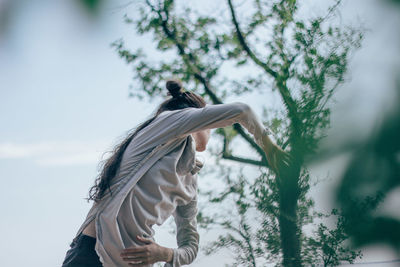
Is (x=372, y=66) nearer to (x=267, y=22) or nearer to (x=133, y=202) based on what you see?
(x=133, y=202)

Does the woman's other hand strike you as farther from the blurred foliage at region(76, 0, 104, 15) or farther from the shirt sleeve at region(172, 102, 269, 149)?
the blurred foliage at region(76, 0, 104, 15)

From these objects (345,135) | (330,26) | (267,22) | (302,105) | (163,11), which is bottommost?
(345,135)

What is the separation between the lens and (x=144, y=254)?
3.05ft

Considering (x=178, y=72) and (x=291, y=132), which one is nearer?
(x=291, y=132)

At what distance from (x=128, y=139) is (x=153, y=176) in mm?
168

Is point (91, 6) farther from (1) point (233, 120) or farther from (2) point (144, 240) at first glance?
(2) point (144, 240)

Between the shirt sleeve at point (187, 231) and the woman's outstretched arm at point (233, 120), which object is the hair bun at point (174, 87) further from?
the shirt sleeve at point (187, 231)

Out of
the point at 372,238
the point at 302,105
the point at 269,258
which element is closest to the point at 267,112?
the point at 302,105

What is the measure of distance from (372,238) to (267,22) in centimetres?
226

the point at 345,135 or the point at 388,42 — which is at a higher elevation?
the point at 388,42

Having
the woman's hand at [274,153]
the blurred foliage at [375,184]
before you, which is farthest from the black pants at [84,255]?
the blurred foliage at [375,184]

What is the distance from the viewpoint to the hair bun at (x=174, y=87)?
1.11 meters

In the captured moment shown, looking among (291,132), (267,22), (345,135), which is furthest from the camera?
(267,22)

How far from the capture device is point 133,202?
0.94 meters
